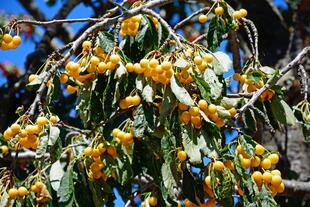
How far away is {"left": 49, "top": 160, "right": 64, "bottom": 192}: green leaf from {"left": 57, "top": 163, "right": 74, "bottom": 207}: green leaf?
0.06m

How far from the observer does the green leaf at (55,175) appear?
1910mm

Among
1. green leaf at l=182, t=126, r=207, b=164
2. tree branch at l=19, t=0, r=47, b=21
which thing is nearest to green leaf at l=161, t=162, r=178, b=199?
green leaf at l=182, t=126, r=207, b=164

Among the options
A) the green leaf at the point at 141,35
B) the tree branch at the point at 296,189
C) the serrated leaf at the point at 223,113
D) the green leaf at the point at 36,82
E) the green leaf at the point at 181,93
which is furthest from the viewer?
the tree branch at the point at 296,189

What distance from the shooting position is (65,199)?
5.98 feet

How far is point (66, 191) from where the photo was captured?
1838mm

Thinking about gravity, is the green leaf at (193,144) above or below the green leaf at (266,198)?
above

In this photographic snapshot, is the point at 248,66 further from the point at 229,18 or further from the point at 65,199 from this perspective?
the point at 65,199

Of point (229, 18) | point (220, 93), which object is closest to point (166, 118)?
point (220, 93)

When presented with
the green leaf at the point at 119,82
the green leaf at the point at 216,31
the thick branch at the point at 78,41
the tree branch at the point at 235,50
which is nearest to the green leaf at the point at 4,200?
the thick branch at the point at 78,41

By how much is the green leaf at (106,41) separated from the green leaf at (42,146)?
299mm

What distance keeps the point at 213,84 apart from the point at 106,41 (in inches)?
13.6

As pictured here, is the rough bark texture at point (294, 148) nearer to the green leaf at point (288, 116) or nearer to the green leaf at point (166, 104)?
the green leaf at point (288, 116)

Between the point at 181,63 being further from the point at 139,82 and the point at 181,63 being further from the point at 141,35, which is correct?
the point at 141,35

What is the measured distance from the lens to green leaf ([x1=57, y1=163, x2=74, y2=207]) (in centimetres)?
182
